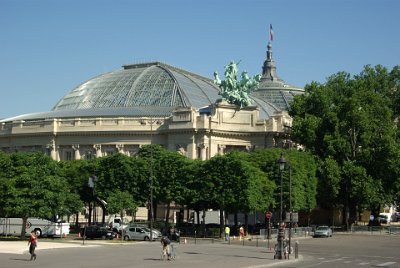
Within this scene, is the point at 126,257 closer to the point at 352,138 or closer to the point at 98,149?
the point at 352,138

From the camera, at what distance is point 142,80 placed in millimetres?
155000

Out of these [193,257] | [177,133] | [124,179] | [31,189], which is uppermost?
[177,133]

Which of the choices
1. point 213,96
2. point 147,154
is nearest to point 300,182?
point 147,154

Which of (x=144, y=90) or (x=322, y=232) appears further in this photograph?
(x=144, y=90)

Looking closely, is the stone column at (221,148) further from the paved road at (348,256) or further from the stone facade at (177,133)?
the paved road at (348,256)

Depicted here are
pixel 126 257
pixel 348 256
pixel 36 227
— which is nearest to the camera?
pixel 126 257

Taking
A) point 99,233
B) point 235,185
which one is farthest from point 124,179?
point 99,233

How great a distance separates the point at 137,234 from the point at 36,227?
1126 cm

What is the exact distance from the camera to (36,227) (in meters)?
78.1

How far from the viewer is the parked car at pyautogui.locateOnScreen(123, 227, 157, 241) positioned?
248 feet

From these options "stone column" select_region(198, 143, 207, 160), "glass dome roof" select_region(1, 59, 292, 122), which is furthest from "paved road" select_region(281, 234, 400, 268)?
"glass dome roof" select_region(1, 59, 292, 122)

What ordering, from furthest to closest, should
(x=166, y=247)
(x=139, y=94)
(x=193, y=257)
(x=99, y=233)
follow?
(x=139, y=94)
(x=99, y=233)
(x=193, y=257)
(x=166, y=247)

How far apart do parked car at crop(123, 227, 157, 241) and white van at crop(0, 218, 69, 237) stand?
7.01m

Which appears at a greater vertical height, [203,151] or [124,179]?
[203,151]
